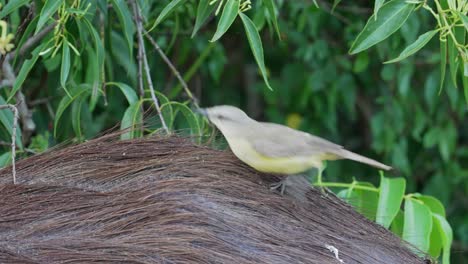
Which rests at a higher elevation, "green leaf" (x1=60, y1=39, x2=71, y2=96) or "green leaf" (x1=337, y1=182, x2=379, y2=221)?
"green leaf" (x1=60, y1=39, x2=71, y2=96)

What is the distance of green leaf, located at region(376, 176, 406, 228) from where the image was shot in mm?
2205

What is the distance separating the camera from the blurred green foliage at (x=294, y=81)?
2211 millimetres

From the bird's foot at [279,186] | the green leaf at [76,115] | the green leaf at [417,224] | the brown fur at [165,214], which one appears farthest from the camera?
the green leaf at [76,115]

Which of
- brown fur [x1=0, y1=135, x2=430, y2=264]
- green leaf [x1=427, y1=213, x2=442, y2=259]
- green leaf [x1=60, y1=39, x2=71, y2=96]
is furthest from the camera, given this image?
green leaf [x1=427, y1=213, x2=442, y2=259]

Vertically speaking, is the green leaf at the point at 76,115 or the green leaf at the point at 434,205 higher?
the green leaf at the point at 76,115

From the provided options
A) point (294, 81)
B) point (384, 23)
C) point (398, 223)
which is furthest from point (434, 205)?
point (294, 81)

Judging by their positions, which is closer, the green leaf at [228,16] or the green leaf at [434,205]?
the green leaf at [228,16]

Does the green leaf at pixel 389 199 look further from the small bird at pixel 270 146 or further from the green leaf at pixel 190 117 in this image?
the green leaf at pixel 190 117

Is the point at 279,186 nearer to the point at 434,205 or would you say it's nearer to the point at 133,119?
the point at 133,119

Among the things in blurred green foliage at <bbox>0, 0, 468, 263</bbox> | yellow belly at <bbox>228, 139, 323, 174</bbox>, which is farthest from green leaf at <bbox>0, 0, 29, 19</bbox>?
yellow belly at <bbox>228, 139, 323, 174</bbox>

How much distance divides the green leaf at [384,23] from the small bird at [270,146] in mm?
201

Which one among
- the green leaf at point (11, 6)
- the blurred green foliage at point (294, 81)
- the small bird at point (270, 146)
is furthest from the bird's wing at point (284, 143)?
the green leaf at point (11, 6)

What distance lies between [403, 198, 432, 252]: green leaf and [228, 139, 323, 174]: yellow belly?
15.7 inches

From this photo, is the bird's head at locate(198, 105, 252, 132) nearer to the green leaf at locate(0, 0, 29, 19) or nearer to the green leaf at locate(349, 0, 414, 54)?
the green leaf at locate(349, 0, 414, 54)
